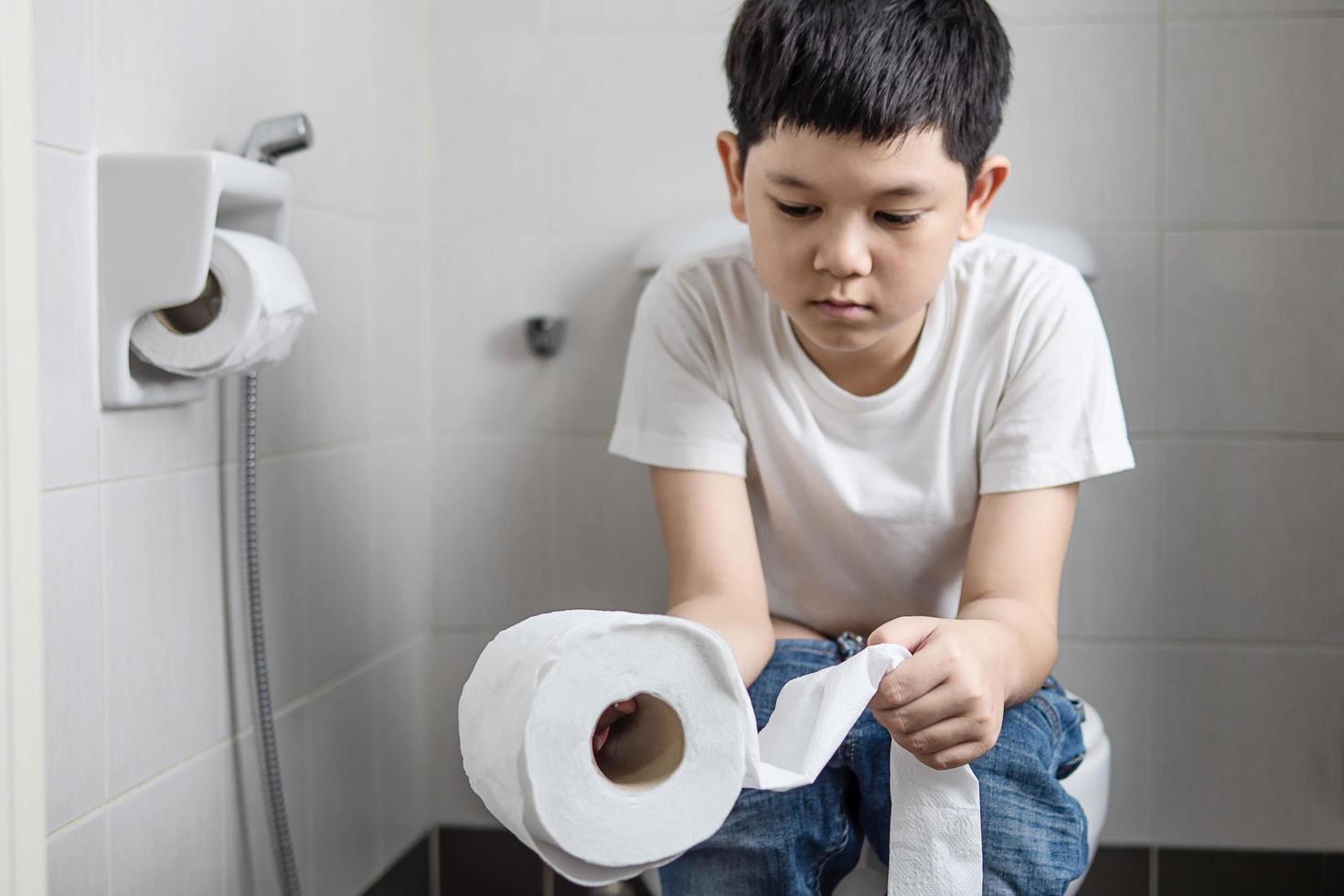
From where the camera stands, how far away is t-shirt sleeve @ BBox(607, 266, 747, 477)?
1.03 meters

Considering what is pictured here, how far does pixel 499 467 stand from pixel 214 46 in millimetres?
603

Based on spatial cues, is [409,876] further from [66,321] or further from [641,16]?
[641,16]

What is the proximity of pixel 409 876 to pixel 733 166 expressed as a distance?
90 cm

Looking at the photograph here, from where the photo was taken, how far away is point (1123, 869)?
4.68 ft

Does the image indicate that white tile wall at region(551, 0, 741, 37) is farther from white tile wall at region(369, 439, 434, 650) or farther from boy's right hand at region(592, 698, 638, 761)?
boy's right hand at region(592, 698, 638, 761)

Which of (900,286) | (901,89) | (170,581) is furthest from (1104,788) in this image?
(170,581)

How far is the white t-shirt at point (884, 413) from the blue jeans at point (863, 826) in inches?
8.1

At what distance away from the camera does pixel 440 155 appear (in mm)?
1433

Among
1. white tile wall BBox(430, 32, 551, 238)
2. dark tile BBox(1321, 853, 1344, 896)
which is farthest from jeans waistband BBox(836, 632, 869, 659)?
dark tile BBox(1321, 853, 1344, 896)

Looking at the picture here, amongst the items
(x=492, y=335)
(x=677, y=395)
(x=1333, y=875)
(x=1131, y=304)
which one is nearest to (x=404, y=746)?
(x=492, y=335)

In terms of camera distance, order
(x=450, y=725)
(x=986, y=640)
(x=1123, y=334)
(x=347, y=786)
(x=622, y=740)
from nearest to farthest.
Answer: (x=622, y=740)
(x=986, y=640)
(x=347, y=786)
(x=1123, y=334)
(x=450, y=725)

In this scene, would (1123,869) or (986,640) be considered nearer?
(986,640)

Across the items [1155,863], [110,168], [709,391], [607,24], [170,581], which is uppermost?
[607,24]

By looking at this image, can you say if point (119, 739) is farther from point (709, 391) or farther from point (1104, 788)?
point (1104, 788)
